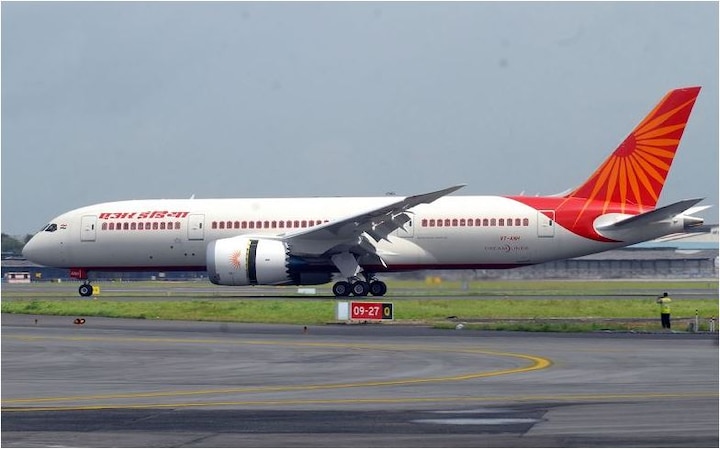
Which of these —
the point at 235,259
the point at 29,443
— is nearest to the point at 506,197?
the point at 235,259

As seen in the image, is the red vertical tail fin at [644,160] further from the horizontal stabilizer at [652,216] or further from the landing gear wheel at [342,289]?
the landing gear wheel at [342,289]

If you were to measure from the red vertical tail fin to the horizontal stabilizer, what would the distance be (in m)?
0.83

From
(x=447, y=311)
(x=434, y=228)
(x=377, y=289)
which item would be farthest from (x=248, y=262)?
(x=447, y=311)

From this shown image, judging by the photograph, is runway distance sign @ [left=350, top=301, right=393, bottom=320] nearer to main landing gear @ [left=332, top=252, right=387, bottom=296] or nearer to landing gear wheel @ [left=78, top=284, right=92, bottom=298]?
main landing gear @ [left=332, top=252, right=387, bottom=296]

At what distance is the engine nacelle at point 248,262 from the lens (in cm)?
4459

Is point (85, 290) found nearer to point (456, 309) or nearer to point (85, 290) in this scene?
point (85, 290)

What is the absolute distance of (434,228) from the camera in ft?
154

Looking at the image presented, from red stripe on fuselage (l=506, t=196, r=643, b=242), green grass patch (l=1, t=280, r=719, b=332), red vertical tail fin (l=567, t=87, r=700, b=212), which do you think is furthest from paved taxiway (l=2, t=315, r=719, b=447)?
red vertical tail fin (l=567, t=87, r=700, b=212)

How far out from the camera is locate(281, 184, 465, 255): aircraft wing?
44031 millimetres

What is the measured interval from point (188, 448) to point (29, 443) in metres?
1.92

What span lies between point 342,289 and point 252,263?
4.01m

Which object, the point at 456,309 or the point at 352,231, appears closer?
the point at 456,309

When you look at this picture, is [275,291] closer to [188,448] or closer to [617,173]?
[617,173]

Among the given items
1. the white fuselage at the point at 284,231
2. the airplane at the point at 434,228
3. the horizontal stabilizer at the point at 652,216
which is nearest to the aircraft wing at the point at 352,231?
the airplane at the point at 434,228
